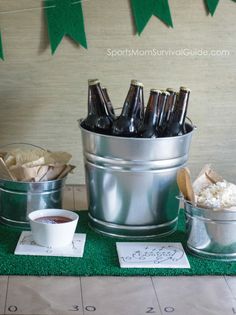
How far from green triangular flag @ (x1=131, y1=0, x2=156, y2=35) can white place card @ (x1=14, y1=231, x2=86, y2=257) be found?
2.04ft

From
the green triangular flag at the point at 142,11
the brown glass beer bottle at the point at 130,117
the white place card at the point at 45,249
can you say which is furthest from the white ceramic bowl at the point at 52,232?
the green triangular flag at the point at 142,11

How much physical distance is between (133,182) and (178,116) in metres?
0.17

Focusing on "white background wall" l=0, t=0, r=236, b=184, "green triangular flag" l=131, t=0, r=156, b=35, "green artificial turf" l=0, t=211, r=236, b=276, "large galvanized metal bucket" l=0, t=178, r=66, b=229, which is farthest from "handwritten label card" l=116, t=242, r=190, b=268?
"green triangular flag" l=131, t=0, r=156, b=35

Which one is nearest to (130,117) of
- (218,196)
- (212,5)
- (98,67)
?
(218,196)

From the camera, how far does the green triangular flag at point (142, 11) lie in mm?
1546

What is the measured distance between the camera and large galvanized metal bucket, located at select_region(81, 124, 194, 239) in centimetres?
120

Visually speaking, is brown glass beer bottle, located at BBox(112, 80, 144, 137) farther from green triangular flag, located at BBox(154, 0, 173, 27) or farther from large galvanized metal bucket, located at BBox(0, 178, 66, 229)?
green triangular flag, located at BBox(154, 0, 173, 27)

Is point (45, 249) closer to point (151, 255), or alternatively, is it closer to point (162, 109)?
point (151, 255)

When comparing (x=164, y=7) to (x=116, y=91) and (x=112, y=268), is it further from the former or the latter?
(x=112, y=268)

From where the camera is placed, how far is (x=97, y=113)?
4.19ft

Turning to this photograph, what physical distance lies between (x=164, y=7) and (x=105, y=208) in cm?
59

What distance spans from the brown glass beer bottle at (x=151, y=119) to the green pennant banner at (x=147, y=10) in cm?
40

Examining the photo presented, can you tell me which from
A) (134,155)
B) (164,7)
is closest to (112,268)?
(134,155)

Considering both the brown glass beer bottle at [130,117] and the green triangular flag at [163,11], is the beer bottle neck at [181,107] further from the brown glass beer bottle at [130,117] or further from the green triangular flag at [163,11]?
the green triangular flag at [163,11]
